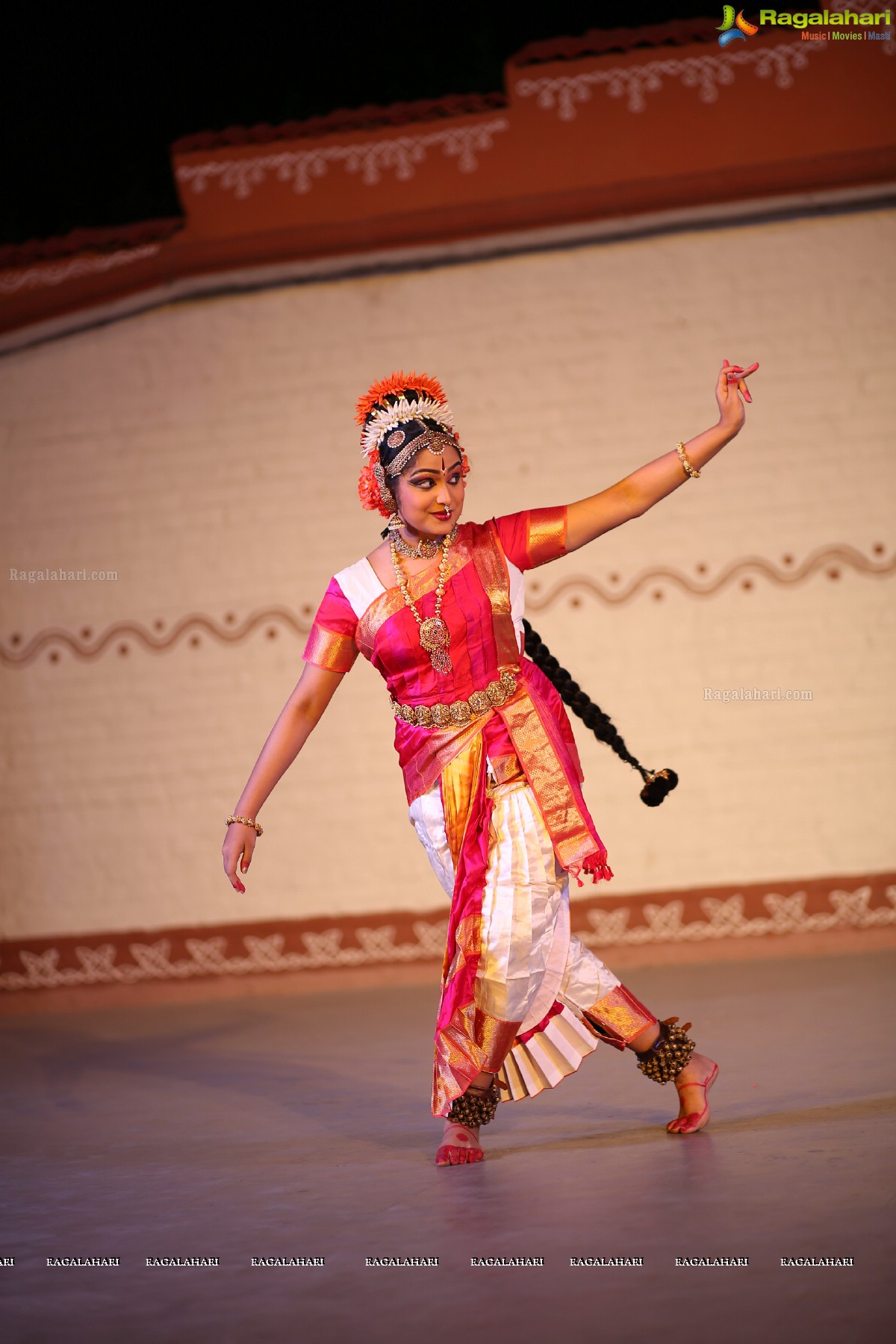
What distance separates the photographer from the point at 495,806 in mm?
2830

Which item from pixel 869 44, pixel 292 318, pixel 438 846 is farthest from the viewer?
pixel 292 318

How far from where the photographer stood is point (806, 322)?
5.32 metres

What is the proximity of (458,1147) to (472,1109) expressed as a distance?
0.27 ft

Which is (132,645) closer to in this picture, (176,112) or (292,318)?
(292,318)

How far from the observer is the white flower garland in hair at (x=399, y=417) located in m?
2.95

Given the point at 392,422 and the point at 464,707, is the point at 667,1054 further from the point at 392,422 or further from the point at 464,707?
the point at 392,422

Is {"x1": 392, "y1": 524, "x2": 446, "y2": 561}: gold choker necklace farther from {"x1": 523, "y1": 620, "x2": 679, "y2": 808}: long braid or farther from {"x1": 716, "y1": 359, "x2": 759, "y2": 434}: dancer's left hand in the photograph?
{"x1": 716, "y1": 359, "x2": 759, "y2": 434}: dancer's left hand

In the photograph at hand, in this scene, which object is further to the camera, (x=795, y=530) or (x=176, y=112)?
(x=176, y=112)

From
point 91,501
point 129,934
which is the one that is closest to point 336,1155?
point 129,934

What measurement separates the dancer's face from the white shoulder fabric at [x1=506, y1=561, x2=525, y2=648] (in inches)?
6.1

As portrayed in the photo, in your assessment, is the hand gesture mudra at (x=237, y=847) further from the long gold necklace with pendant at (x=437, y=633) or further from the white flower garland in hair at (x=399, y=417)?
the white flower garland in hair at (x=399, y=417)

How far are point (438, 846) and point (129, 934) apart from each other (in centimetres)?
311

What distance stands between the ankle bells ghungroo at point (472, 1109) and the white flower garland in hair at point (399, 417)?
1.31 meters

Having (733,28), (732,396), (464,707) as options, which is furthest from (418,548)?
(733,28)
